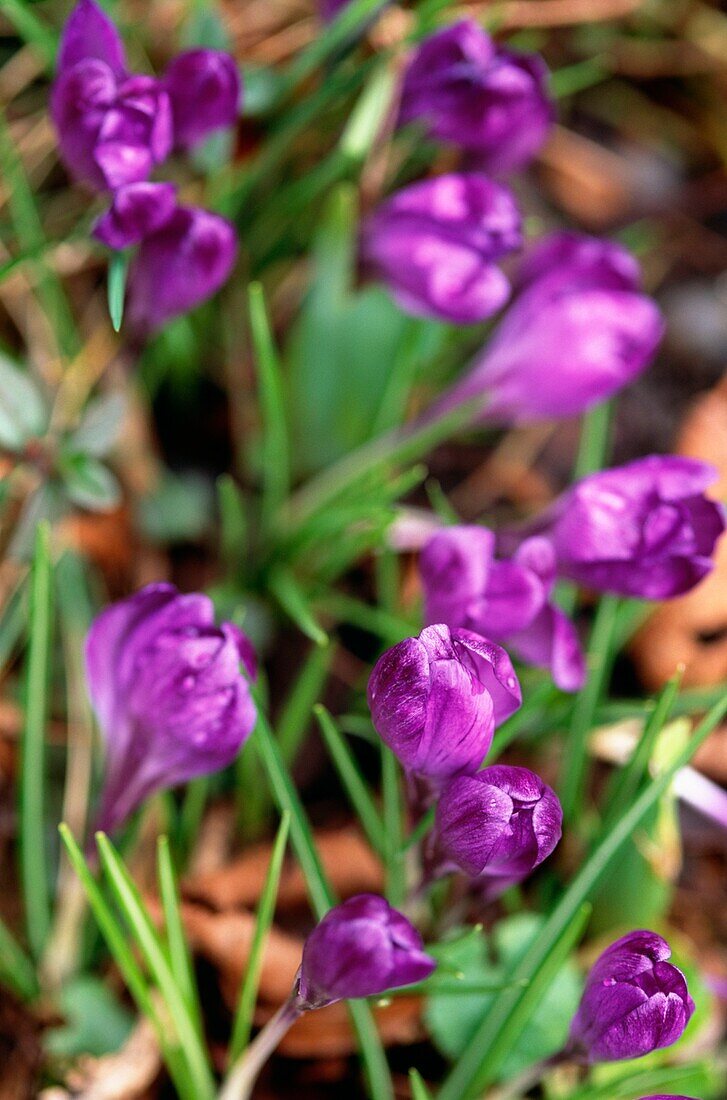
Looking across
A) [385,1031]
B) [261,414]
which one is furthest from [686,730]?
[261,414]

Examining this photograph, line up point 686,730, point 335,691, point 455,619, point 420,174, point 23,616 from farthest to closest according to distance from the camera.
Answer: point 420,174 < point 335,691 < point 23,616 < point 686,730 < point 455,619

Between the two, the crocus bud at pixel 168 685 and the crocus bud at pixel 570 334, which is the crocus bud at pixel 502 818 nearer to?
the crocus bud at pixel 168 685

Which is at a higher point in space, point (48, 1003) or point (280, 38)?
point (280, 38)

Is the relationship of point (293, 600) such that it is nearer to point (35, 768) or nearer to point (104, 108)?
point (35, 768)

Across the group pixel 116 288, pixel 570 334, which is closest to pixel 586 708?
pixel 570 334

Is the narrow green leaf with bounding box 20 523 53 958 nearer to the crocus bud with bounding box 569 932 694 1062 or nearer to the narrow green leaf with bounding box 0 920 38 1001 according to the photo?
the narrow green leaf with bounding box 0 920 38 1001

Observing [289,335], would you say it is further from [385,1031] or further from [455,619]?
[385,1031]
